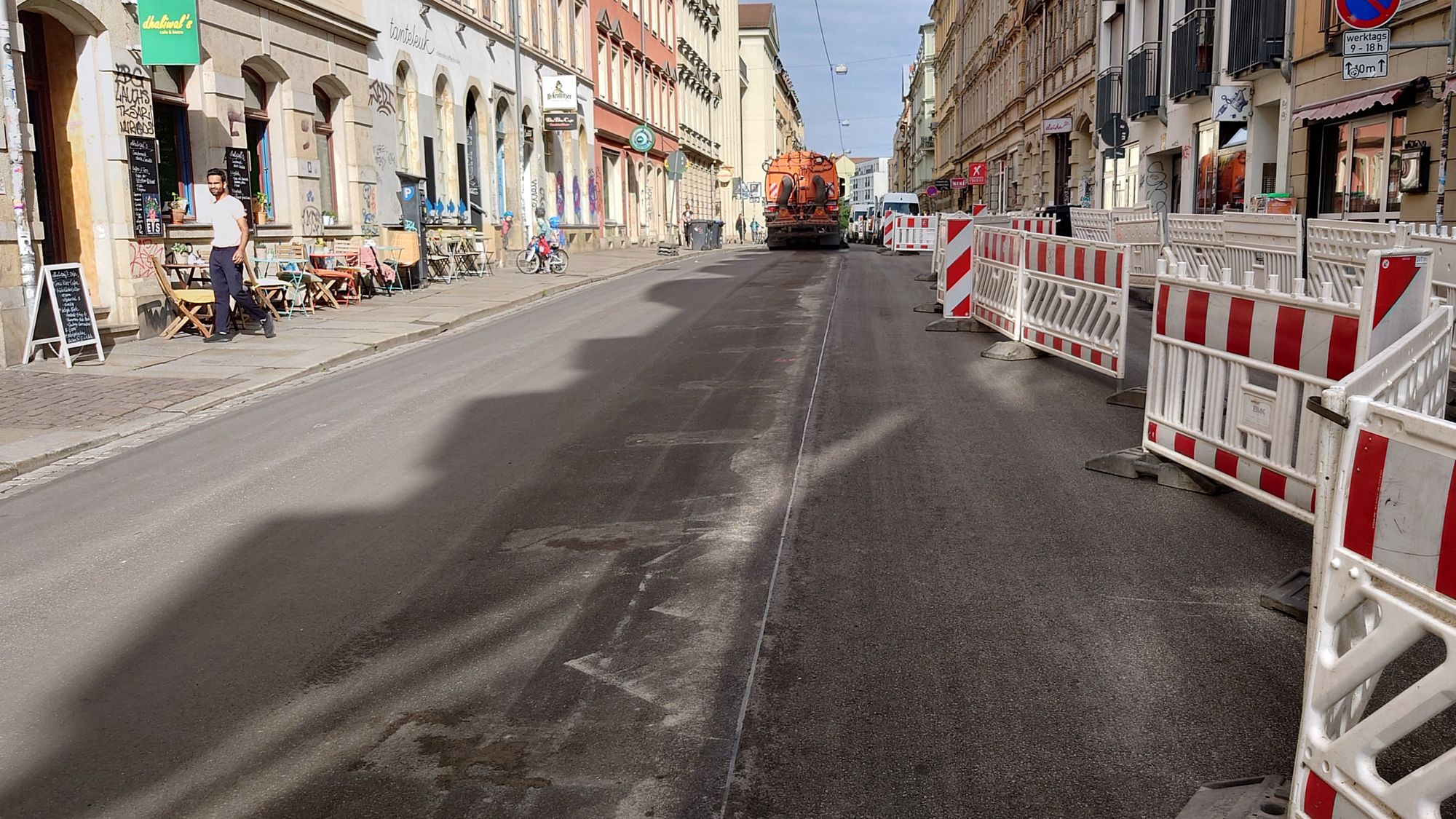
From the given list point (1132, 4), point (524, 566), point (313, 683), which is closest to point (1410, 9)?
point (1132, 4)

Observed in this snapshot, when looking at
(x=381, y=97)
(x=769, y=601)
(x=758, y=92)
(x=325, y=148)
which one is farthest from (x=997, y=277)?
(x=758, y=92)

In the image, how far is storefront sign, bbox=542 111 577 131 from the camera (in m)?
33.2

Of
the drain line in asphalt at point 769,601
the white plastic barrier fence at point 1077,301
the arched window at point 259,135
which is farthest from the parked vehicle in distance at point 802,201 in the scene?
the drain line in asphalt at point 769,601

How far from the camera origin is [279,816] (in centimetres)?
303

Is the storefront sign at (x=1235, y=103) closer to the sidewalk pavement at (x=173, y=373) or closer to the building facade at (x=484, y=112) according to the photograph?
the sidewalk pavement at (x=173, y=373)

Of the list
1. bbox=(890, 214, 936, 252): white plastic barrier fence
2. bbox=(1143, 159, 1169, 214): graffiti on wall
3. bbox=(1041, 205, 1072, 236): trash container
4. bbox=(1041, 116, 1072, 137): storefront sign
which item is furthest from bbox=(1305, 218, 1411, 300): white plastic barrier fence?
bbox=(1041, 116, 1072, 137): storefront sign

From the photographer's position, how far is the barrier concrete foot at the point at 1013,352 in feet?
35.9

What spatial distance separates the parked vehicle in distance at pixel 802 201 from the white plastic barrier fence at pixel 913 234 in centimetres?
679

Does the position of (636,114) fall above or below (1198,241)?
above

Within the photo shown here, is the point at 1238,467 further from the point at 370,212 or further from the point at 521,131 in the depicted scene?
the point at 521,131

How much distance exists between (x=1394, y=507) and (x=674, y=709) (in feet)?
6.59

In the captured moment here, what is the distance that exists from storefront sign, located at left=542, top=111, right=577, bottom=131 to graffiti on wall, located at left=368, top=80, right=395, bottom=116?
37.2ft

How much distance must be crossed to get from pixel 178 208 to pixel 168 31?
246 cm

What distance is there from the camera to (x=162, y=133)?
14.9m
